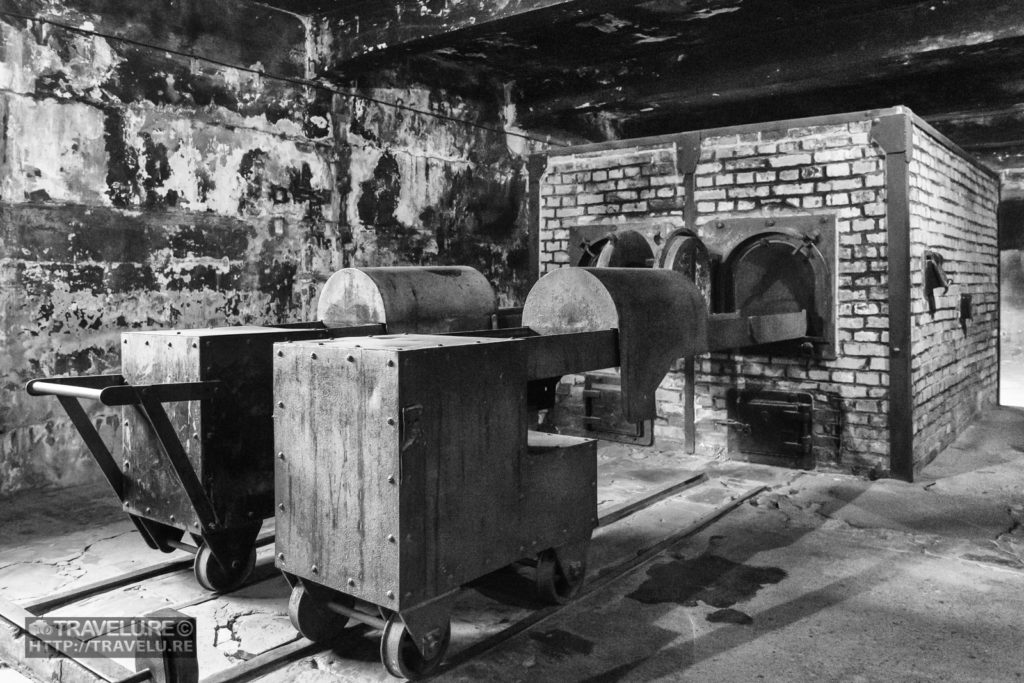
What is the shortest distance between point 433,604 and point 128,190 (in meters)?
3.29

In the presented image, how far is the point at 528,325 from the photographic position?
3.13 metres

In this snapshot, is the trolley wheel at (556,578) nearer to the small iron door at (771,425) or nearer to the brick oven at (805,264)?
the brick oven at (805,264)

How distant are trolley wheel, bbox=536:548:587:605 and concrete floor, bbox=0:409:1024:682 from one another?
71mm

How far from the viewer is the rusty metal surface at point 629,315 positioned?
9.44 feet

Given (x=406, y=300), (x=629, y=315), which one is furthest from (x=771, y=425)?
(x=406, y=300)

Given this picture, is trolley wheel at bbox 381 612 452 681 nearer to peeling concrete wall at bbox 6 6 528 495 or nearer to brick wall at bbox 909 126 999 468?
peeling concrete wall at bbox 6 6 528 495

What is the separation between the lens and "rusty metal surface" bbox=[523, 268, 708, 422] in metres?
2.88

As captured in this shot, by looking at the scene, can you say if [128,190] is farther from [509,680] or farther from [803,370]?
[803,370]

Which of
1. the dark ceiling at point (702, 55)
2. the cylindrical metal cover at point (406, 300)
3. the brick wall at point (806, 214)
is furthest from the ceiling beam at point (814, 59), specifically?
the cylindrical metal cover at point (406, 300)

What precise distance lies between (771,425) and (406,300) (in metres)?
2.43

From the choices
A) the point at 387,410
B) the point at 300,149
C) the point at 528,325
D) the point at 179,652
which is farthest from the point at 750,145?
the point at 179,652

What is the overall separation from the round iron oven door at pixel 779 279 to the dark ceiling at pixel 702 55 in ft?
5.13

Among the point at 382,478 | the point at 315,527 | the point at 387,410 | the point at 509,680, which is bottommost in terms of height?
the point at 509,680

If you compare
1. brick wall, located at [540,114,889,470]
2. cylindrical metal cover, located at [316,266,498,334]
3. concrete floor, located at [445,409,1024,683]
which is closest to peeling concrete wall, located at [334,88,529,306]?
brick wall, located at [540,114,889,470]
